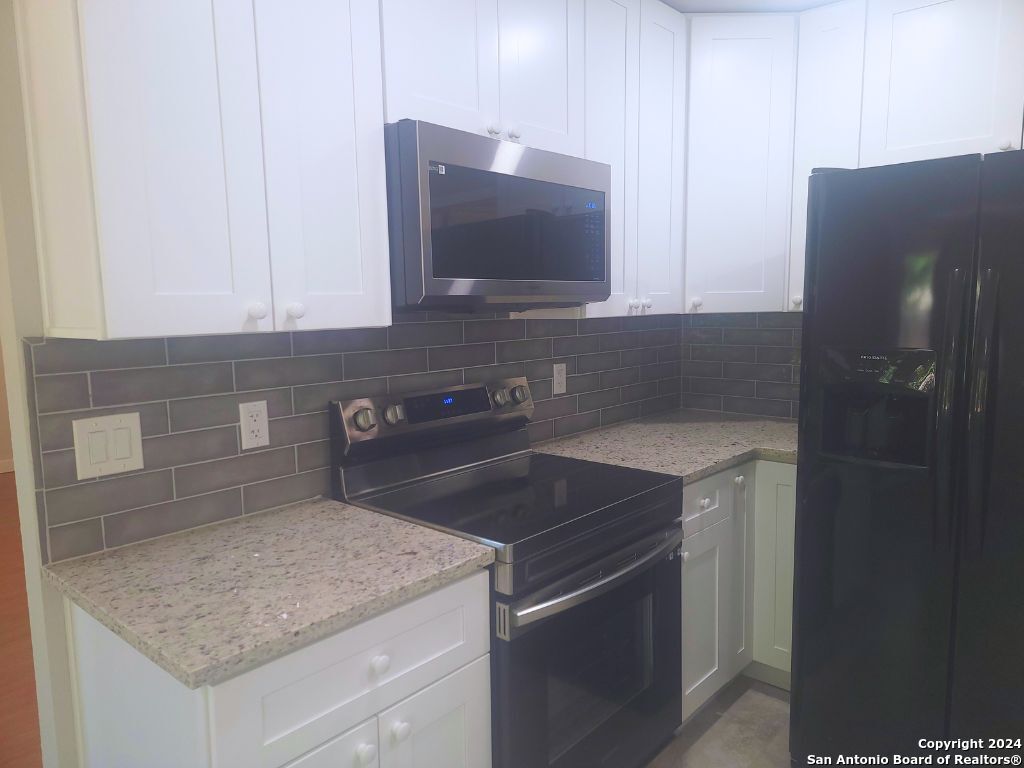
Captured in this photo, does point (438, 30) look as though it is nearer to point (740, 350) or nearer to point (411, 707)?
point (411, 707)

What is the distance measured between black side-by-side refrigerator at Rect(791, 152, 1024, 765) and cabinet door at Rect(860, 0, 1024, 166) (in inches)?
23.8

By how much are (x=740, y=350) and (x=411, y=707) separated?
212 cm

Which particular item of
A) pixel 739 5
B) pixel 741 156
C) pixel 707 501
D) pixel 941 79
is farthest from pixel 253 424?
pixel 941 79

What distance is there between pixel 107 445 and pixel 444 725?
2.88 ft

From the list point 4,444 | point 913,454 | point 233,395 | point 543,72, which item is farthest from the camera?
point 4,444

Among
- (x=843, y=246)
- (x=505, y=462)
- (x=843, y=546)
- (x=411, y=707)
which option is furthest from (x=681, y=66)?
(x=411, y=707)

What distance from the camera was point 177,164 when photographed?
46.8 inches

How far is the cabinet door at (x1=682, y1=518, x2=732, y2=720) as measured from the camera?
2.04 meters

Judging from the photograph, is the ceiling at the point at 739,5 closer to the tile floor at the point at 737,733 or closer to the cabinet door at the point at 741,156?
the cabinet door at the point at 741,156

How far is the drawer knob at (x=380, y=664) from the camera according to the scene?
46.3 inches

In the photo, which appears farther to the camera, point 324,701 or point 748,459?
point 748,459

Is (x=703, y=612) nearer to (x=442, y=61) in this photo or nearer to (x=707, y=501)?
(x=707, y=501)

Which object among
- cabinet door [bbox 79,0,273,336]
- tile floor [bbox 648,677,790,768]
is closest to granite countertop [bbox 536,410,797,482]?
tile floor [bbox 648,677,790,768]

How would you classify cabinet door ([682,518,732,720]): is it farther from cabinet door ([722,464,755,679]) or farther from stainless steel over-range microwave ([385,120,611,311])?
stainless steel over-range microwave ([385,120,611,311])
